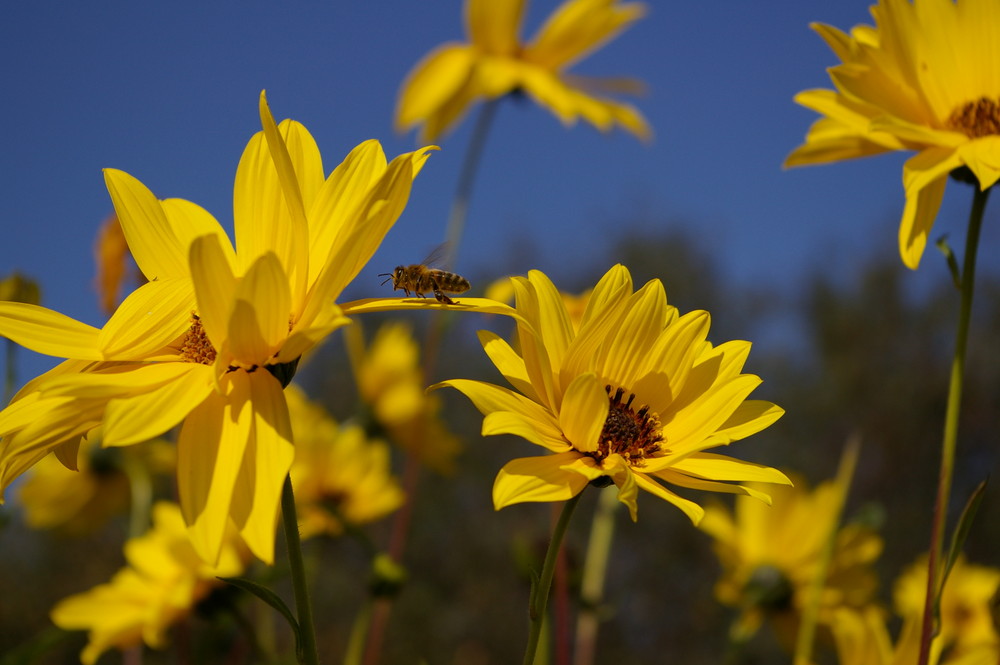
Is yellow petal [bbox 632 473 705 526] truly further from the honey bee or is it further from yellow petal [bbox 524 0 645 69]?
yellow petal [bbox 524 0 645 69]

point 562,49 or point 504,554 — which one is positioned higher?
point 562,49

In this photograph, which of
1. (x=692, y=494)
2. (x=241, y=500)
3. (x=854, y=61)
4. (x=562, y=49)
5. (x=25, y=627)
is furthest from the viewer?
(x=692, y=494)

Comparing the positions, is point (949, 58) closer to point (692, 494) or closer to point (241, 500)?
point (241, 500)

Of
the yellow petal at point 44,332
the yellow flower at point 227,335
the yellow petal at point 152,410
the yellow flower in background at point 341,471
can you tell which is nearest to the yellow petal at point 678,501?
the yellow flower at point 227,335

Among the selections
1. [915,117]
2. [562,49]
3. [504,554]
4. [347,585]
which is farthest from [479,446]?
[915,117]

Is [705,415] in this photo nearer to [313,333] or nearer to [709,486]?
[709,486]
